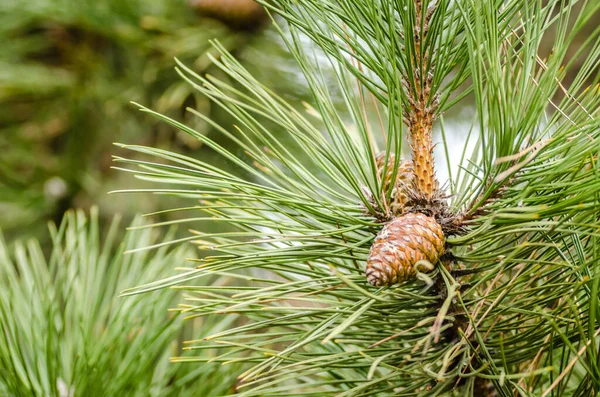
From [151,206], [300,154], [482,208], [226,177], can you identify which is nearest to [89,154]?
[151,206]

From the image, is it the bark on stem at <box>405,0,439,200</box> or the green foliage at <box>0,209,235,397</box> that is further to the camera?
the green foliage at <box>0,209,235,397</box>

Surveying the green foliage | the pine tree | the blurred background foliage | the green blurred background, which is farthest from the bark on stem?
the blurred background foliage

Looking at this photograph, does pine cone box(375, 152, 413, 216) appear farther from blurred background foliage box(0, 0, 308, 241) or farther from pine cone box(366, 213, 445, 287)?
blurred background foliage box(0, 0, 308, 241)

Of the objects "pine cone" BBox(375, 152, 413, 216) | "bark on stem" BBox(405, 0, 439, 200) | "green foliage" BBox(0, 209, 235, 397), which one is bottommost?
"green foliage" BBox(0, 209, 235, 397)

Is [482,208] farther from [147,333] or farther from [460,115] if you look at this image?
[460,115]

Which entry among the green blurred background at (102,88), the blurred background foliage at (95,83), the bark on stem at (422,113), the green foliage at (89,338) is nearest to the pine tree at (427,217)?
the bark on stem at (422,113)

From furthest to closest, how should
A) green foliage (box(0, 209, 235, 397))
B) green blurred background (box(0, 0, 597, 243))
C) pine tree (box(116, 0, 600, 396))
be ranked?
green blurred background (box(0, 0, 597, 243)), green foliage (box(0, 209, 235, 397)), pine tree (box(116, 0, 600, 396))

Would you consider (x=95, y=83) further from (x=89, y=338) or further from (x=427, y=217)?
(x=427, y=217)
